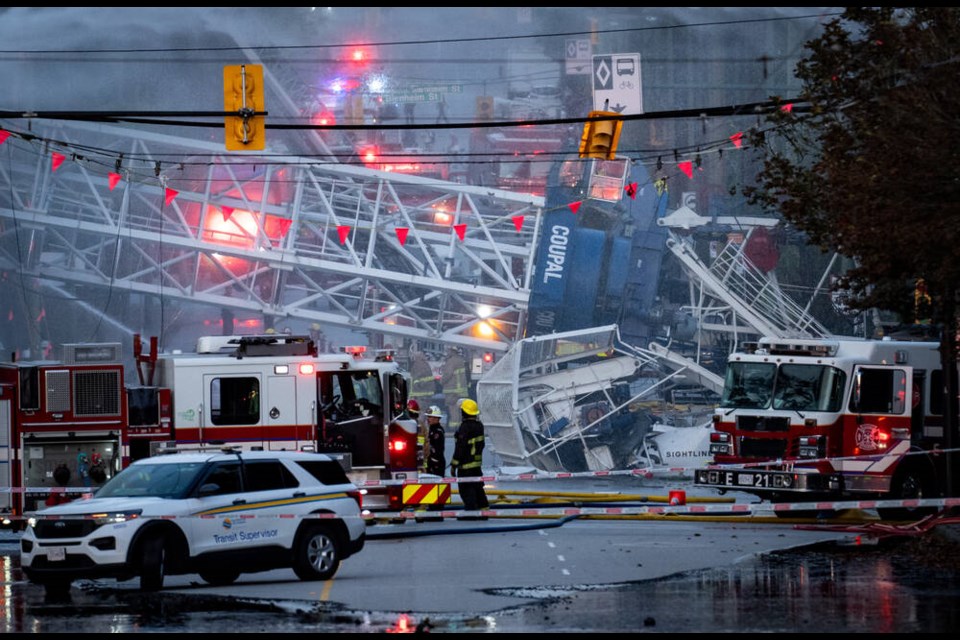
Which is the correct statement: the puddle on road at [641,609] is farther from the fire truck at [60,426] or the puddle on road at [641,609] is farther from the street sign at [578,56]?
the street sign at [578,56]

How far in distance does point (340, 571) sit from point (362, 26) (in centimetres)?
6766

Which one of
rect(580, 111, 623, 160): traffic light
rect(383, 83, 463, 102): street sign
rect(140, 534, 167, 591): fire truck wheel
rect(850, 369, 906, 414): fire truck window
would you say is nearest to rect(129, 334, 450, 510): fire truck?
rect(580, 111, 623, 160): traffic light

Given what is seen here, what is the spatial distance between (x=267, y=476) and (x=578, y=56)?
62.4 m

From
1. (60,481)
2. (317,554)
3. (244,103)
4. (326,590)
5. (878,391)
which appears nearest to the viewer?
(326,590)

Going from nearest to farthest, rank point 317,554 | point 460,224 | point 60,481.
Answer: point 317,554, point 60,481, point 460,224

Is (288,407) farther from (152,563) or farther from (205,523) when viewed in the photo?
(152,563)

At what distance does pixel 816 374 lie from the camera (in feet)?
71.6

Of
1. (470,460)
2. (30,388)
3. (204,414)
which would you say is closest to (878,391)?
(470,460)

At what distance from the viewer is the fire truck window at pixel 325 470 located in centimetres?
1482

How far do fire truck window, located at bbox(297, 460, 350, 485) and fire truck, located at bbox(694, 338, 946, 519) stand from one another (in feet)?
25.6

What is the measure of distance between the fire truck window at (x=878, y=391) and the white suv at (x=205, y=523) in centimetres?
931

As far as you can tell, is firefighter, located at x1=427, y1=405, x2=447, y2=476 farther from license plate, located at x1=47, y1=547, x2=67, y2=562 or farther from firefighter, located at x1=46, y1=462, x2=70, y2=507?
license plate, located at x1=47, y1=547, x2=67, y2=562

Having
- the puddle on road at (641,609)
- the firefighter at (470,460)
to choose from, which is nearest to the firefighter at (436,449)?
the firefighter at (470,460)

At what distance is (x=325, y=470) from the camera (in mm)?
15008
